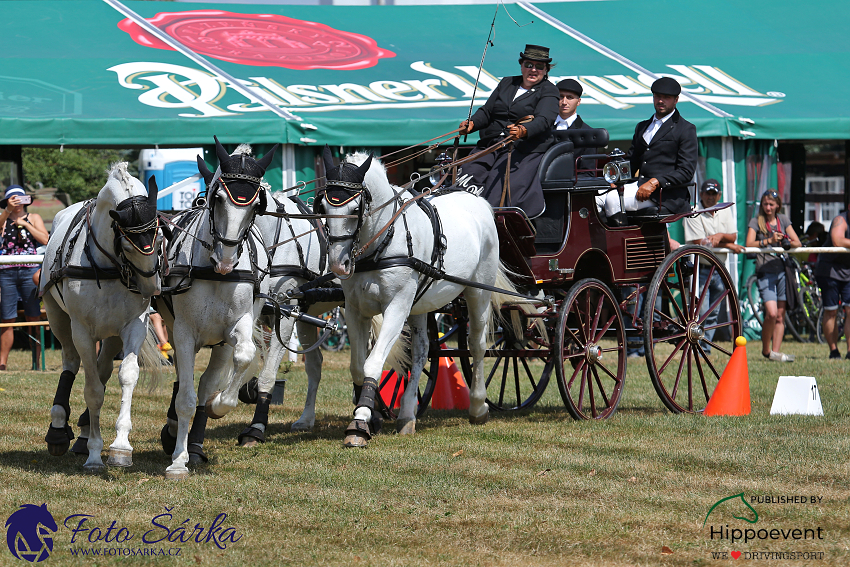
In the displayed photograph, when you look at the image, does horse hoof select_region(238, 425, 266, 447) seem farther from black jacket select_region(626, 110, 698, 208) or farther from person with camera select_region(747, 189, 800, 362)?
person with camera select_region(747, 189, 800, 362)

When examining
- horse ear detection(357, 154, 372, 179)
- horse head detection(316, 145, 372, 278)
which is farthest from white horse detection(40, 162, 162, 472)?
horse ear detection(357, 154, 372, 179)

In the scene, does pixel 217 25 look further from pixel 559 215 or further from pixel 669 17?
pixel 559 215

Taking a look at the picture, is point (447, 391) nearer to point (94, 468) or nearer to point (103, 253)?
point (94, 468)

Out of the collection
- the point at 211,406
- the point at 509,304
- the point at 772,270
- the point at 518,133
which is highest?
the point at 518,133

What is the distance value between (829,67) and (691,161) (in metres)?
9.00

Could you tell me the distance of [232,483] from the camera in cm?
559

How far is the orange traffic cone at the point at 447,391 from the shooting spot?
9141 mm

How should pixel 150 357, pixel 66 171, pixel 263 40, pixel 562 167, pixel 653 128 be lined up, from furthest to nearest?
1. pixel 66 171
2. pixel 263 40
3. pixel 653 128
4. pixel 562 167
5. pixel 150 357

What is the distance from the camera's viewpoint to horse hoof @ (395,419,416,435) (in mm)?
7352

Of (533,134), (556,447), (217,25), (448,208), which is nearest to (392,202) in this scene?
(448,208)

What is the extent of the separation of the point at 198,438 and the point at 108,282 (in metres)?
1.11

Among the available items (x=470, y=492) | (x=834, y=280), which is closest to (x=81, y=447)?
(x=470, y=492)

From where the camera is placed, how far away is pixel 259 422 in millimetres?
7078

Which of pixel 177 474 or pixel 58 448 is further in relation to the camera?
pixel 58 448
